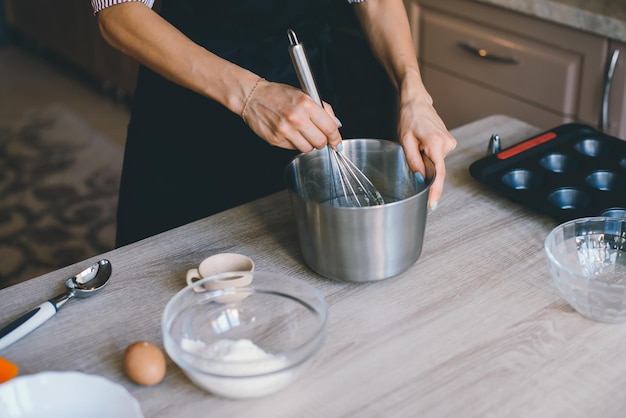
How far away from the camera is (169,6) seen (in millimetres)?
1308

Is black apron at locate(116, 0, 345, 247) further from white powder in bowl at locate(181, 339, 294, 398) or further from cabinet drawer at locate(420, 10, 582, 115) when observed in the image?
cabinet drawer at locate(420, 10, 582, 115)

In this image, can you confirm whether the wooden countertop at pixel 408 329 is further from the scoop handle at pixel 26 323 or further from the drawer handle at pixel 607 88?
the drawer handle at pixel 607 88

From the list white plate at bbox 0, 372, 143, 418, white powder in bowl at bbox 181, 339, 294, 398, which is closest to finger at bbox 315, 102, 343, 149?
white powder in bowl at bbox 181, 339, 294, 398

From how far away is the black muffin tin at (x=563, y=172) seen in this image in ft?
3.49

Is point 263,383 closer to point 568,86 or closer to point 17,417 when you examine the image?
point 17,417

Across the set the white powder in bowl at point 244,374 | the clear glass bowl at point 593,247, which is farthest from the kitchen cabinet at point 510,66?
the white powder in bowl at point 244,374

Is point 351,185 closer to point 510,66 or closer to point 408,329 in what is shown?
point 408,329

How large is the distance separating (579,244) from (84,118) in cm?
306

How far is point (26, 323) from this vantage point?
2.87 feet

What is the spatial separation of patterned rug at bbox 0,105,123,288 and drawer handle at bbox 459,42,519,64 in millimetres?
1384

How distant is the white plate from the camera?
713mm

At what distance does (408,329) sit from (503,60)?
4.21 ft

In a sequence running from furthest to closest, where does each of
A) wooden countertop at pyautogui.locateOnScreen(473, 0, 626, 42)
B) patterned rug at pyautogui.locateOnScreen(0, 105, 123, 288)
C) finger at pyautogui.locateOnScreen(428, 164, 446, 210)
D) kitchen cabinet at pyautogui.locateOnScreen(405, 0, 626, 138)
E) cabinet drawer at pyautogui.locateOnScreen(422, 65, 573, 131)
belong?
patterned rug at pyautogui.locateOnScreen(0, 105, 123, 288)
cabinet drawer at pyautogui.locateOnScreen(422, 65, 573, 131)
kitchen cabinet at pyautogui.locateOnScreen(405, 0, 626, 138)
wooden countertop at pyautogui.locateOnScreen(473, 0, 626, 42)
finger at pyautogui.locateOnScreen(428, 164, 446, 210)

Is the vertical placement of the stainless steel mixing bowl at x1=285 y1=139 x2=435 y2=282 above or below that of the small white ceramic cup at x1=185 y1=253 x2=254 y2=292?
above
